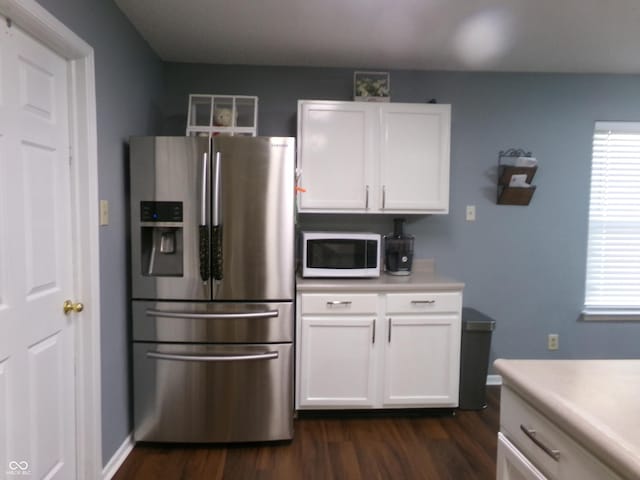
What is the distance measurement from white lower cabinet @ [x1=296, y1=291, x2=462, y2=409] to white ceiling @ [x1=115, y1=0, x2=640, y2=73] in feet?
5.34

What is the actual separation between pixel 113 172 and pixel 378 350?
185 centimetres

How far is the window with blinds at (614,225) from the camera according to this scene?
2.94m

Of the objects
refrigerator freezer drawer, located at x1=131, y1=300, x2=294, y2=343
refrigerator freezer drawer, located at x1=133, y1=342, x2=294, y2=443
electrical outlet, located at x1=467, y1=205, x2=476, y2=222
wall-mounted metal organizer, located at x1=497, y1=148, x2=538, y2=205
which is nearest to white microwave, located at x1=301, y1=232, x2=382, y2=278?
refrigerator freezer drawer, located at x1=131, y1=300, x2=294, y2=343

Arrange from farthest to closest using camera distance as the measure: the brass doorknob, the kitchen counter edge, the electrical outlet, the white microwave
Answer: the electrical outlet < the white microwave < the kitchen counter edge < the brass doorknob

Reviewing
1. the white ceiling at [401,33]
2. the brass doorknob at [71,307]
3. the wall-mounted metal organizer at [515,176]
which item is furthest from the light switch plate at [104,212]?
the wall-mounted metal organizer at [515,176]

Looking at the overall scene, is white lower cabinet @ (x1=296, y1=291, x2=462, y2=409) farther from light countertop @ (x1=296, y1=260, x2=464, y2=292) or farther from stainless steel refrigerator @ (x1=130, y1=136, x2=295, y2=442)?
stainless steel refrigerator @ (x1=130, y1=136, x2=295, y2=442)

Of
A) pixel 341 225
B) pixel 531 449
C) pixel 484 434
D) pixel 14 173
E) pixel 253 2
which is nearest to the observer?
pixel 531 449

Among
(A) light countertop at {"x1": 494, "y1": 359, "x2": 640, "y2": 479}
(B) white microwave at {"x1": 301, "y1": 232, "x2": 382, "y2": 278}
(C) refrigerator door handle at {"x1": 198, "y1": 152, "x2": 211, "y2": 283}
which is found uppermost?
(C) refrigerator door handle at {"x1": 198, "y1": 152, "x2": 211, "y2": 283}

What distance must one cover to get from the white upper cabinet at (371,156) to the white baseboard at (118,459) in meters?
1.73

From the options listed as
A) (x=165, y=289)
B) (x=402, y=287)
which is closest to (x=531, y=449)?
(x=402, y=287)

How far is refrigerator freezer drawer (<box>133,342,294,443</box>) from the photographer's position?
81.5 inches

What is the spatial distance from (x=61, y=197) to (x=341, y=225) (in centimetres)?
180

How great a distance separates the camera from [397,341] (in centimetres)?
237

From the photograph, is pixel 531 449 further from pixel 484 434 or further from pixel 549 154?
pixel 549 154
